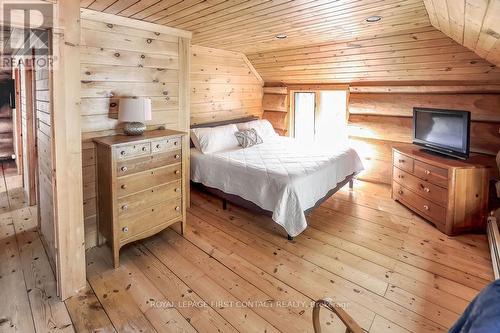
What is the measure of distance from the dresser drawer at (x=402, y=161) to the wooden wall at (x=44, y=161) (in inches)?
→ 137

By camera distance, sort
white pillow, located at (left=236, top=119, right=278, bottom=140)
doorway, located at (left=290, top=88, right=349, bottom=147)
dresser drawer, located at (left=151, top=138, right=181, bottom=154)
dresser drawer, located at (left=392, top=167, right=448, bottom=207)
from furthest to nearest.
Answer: doorway, located at (left=290, top=88, right=349, bottom=147), white pillow, located at (left=236, top=119, right=278, bottom=140), dresser drawer, located at (left=392, top=167, right=448, bottom=207), dresser drawer, located at (left=151, top=138, right=181, bottom=154)

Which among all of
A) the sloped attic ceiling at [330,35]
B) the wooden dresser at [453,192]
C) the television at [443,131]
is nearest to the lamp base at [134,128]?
the sloped attic ceiling at [330,35]

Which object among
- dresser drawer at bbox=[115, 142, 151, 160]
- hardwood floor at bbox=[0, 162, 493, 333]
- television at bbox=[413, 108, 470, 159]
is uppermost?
television at bbox=[413, 108, 470, 159]

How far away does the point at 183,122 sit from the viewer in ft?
11.1

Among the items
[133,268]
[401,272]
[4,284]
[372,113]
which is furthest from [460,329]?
[372,113]

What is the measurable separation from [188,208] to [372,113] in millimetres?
2953

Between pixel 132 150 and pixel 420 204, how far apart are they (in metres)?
3.00

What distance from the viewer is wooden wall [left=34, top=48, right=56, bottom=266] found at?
2150mm

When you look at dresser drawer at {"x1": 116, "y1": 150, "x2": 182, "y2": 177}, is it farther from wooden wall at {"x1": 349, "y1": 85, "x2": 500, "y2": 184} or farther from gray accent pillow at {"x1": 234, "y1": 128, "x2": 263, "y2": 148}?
wooden wall at {"x1": 349, "y1": 85, "x2": 500, "y2": 184}

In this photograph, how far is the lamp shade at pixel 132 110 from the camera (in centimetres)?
254

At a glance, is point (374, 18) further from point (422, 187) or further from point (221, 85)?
point (221, 85)

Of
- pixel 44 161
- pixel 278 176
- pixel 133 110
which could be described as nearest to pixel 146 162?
pixel 133 110

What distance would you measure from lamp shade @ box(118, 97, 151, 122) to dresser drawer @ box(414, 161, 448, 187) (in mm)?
2887

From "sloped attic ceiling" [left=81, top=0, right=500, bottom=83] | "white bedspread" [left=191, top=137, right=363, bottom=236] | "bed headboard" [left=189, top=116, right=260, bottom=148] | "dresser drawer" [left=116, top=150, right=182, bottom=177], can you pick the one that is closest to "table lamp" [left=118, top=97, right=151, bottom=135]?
"dresser drawer" [left=116, top=150, right=182, bottom=177]
